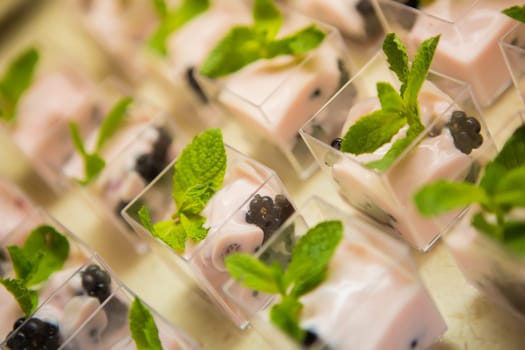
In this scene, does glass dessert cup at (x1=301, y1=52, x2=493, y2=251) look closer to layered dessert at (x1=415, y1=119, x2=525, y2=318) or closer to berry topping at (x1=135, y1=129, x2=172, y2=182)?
layered dessert at (x1=415, y1=119, x2=525, y2=318)

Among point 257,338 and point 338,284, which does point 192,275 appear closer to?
point 257,338

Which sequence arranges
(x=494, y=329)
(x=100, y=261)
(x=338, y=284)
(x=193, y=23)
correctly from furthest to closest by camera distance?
(x=193, y=23), (x=100, y=261), (x=494, y=329), (x=338, y=284)

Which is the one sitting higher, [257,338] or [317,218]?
[317,218]

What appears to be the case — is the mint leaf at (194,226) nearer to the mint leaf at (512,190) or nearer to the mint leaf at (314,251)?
the mint leaf at (314,251)

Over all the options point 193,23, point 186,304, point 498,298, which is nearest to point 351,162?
point 498,298

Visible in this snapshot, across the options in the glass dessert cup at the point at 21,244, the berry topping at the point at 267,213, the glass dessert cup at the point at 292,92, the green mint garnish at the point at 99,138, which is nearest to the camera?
the berry topping at the point at 267,213

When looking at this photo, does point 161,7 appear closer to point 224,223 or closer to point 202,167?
point 202,167

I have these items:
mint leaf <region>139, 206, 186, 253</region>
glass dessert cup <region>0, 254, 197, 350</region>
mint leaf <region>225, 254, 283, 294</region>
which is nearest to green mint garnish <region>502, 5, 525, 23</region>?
mint leaf <region>225, 254, 283, 294</region>

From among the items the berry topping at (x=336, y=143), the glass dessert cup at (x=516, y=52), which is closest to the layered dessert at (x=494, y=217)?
the glass dessert cup at (x=516, y=52)
